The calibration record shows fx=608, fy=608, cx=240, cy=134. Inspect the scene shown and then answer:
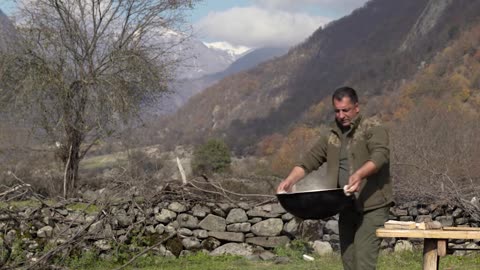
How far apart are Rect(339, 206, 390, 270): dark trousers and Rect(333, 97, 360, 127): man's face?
2.29 ft

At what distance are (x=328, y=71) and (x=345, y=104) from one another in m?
108

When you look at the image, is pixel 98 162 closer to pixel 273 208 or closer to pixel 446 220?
pixel 273 208

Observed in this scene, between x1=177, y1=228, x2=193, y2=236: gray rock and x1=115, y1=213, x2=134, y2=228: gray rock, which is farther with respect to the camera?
x1=177, y1=228, x2=193, y2=236: gray rock

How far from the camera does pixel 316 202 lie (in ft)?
15.1

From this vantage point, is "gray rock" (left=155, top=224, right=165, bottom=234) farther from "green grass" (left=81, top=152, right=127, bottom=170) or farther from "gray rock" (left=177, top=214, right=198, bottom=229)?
"green grass" (left=81, top=152, right=127, bottom=170)

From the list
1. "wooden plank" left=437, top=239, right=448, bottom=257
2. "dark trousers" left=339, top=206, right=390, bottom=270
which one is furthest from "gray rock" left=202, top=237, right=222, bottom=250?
"wooden plank" left=437, top=239, right=448, bottom=257

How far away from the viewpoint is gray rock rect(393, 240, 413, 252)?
955 cm

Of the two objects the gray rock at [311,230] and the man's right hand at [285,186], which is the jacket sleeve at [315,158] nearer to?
the man's right hand at [285,186]

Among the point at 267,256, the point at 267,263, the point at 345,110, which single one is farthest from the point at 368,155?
the point at 267,256

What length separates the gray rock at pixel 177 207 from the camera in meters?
9.79

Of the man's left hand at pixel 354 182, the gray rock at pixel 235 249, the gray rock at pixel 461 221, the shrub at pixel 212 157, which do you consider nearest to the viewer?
the man's left hand at pixel 354 182

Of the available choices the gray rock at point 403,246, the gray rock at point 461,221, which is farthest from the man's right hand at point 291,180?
the gray rock at point 461,221

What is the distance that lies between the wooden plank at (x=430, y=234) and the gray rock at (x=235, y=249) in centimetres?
502

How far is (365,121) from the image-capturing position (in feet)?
15.8
